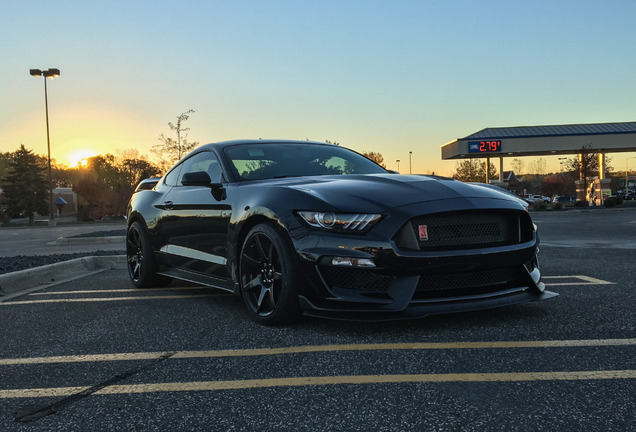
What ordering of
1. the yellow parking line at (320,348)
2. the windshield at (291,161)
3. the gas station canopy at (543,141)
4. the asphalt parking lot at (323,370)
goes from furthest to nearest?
1. the gas station canopy at (543,141)
2. the windshield at (291,161)
3. the yellow parking line at (320,348)
4. the asphalt parking lot at (323,370)

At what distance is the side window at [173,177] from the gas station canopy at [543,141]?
136 ft

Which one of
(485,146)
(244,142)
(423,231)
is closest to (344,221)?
(423,231)

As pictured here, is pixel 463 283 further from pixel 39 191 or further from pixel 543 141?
pixel 39 191

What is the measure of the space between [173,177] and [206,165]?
2.41 ft

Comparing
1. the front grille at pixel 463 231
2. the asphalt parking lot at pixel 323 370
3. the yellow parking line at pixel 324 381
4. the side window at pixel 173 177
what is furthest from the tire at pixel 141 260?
the front grille at pixel 463 231

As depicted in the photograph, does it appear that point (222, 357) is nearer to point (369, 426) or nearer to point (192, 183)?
point (369, 426)

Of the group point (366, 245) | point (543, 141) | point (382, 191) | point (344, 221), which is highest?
point (543, 141)

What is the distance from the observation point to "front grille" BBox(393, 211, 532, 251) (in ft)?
11.6

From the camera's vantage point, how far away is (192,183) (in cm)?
474

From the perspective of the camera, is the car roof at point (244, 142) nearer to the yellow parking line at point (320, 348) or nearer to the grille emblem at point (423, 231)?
the grille emblem at point (423, 231)

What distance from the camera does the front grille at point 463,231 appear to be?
139 inches

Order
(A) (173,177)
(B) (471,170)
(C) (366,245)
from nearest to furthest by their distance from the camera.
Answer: (C) (366,245)
(A) (173,177)
(B) (471,170)

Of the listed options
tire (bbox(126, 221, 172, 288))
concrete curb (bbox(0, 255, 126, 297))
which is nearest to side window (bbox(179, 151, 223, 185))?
tire (bbox(126, 221, 172, 288))

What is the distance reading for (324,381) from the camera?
2746mm
